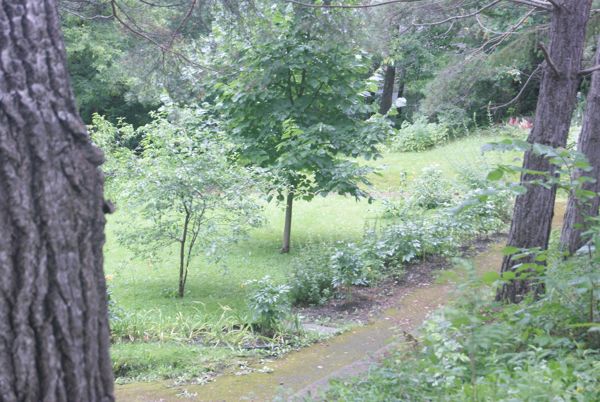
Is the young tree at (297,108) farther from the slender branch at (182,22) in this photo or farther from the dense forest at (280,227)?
the slender branch at (182,22)

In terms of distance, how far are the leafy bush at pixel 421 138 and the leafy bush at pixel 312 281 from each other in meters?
15.5

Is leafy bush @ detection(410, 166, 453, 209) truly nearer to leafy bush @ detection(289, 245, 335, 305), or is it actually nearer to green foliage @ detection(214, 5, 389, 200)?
green foliage @ detection(214, 5, 389, 200)

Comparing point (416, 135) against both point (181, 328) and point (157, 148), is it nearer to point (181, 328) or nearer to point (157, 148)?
point (157, 148)

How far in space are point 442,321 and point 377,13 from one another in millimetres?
5351

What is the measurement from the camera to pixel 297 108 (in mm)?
11180

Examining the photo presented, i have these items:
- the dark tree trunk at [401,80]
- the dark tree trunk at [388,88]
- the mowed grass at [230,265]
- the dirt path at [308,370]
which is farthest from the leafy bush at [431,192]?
the dark tree trunk at [401,80]

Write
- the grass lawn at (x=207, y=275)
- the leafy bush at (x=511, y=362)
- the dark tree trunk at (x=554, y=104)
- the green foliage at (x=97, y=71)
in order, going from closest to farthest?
the leafy bush at (x=511, y=362) → the dark tree trunk at (x=554, y=104) → the grass lawn at (x=207, y=275) → the green foliage at (x=97, y=71)

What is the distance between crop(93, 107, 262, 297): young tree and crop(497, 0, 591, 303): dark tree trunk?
411 cm

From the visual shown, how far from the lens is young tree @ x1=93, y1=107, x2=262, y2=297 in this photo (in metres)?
9.01

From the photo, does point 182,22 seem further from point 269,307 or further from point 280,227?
point 280,227

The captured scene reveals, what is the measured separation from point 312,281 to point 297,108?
3331 mm

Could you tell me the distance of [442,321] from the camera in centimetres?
398

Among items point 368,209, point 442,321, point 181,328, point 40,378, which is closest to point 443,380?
point 442,321

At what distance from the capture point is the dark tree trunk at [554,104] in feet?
20.2
